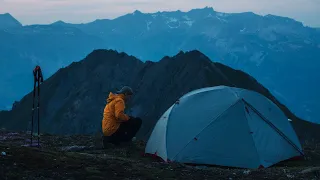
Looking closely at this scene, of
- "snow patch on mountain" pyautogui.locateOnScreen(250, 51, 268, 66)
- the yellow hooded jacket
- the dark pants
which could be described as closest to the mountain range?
"snow patch on mountain" pyautogui.locateOnScreen(250, 51, 268, 66)

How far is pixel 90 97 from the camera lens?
4366cm

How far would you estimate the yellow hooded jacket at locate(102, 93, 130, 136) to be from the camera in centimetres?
1163

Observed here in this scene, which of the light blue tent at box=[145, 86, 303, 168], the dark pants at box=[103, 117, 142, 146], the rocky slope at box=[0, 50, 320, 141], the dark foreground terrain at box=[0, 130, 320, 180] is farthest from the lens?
the rocky slope at box=[0, 50, 320, 141]

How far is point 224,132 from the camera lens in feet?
36.3

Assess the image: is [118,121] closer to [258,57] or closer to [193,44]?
[258,57]

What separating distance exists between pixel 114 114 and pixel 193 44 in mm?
159398

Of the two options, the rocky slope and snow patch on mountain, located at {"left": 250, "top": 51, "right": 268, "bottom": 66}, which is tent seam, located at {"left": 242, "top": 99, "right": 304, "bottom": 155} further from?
snow patch on mountain, located at {"left": 250, "top": 51, "right": 268, "bottom": 66}

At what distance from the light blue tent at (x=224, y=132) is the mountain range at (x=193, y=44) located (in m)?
109

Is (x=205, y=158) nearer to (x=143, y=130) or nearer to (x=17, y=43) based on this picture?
(x=143, y=130)

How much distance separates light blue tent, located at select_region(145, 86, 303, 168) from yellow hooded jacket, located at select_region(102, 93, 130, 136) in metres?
1.04

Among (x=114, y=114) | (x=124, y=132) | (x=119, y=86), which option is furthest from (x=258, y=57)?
(x=114, y=114)

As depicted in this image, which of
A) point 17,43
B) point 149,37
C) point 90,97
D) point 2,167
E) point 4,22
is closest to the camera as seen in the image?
point 2,167

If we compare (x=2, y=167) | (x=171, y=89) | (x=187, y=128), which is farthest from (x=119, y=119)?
(x=171, y=89)

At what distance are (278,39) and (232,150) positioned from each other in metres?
164
